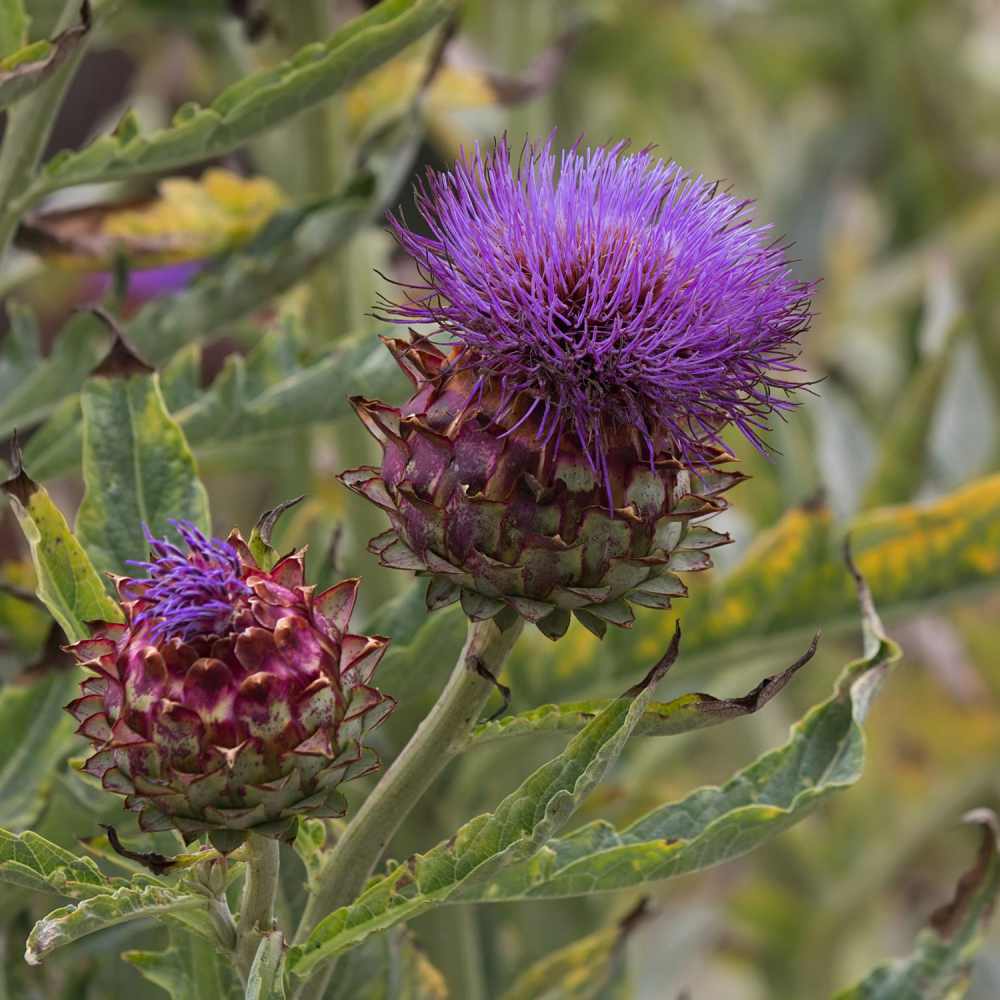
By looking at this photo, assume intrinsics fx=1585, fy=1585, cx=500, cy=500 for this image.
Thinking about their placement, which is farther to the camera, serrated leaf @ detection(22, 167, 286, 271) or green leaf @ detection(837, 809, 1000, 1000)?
serrated leaf @ detection(22, 167, 286, 271)

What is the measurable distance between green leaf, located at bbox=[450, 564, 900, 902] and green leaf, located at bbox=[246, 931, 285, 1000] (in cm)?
7

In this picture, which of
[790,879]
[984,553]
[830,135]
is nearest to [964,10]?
[830,135]

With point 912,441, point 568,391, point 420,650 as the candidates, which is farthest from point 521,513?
point 912,441

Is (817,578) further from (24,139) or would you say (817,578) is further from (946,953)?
(24,139)

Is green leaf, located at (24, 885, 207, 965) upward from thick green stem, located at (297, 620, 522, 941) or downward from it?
downward

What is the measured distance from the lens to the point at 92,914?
54 centimetres

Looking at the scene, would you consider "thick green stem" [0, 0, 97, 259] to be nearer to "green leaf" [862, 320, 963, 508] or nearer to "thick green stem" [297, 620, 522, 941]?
"thick green stem" [297, 620, 522, 941]

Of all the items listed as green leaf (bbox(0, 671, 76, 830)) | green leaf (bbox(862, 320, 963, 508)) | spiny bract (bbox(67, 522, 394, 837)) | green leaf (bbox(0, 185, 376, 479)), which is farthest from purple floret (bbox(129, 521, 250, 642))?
green leaf (bbox(862, 320, 963, 508))

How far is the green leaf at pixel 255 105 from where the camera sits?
736 millimetres

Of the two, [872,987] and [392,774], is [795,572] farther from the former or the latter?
[392,774]

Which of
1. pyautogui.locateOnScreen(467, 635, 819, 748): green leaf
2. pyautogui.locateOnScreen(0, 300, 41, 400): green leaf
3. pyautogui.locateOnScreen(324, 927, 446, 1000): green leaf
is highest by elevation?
pyautogui.locateOnScreen(0, 300, 41, 400): green leaf

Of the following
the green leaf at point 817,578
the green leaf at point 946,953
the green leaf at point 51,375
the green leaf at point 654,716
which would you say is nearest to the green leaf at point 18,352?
the green leaf at point 51,375

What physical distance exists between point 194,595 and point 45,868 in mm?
109

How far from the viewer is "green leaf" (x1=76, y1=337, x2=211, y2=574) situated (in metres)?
0.72
